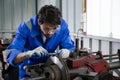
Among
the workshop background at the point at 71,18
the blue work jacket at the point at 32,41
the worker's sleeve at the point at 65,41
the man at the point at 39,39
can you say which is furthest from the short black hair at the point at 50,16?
the workshop background at the point at 71,18

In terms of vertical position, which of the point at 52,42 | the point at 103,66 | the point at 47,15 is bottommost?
the point at 103,66

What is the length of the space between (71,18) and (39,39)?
202 centimetres

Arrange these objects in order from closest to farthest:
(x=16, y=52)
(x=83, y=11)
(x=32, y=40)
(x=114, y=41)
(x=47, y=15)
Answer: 1. (x=47, y=15)
2. (x=16, y=52)
3. (x=32, y=40)
4. (x=114, y=41)
5. (x=83, y=11)

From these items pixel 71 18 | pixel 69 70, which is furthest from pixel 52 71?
pixel 71 18

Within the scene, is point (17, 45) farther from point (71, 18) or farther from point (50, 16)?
point (71, 18)

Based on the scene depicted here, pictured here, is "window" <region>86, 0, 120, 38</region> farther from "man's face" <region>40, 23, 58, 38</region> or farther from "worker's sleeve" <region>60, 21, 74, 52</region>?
"man's face" <region>40, 23, 58, 38</region>

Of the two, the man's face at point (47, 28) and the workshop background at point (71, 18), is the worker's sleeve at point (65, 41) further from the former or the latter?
the workshop background at point (71, 18)

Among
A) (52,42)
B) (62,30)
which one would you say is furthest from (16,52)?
(62,30)

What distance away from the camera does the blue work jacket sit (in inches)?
62.2

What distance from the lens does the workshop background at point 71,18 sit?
111 inches

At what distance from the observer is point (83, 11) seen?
10.6 ft

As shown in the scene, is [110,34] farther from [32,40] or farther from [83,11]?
[32,40]

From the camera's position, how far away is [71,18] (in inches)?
143

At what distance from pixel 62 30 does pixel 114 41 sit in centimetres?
109
